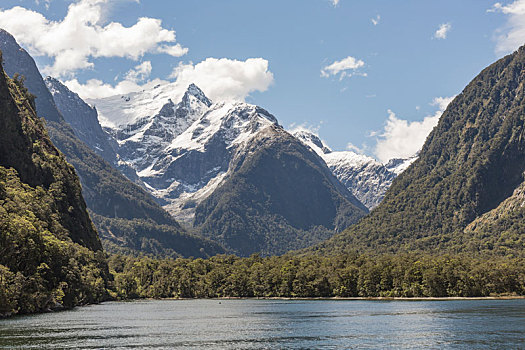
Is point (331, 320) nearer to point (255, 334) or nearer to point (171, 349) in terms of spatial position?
point (255, 334)

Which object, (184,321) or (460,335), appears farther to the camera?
(184,321)

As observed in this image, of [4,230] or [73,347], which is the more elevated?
[4,230]

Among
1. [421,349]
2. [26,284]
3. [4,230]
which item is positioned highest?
[4,230]

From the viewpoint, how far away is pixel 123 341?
137375 millimetres

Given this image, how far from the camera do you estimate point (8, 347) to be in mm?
116938

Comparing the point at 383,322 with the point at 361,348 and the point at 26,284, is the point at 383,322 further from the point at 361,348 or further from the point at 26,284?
the point at 26,284

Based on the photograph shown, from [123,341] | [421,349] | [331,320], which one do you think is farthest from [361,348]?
[331,320]

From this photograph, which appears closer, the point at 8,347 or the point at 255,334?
the point at 8,347

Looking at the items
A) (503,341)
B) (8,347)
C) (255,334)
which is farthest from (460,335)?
(8,347)

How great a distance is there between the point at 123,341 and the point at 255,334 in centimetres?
3423

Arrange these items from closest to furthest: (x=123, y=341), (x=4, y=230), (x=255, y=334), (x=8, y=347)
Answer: (x=8, y=347)
(x=123, y=341)
(x=255, y=334)
(x=4, y=230)

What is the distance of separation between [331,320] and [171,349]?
7470 cm

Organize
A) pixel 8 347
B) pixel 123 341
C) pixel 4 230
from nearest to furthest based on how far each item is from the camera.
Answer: pixel 8 347 < pixel 123 341 < pixel 4 230

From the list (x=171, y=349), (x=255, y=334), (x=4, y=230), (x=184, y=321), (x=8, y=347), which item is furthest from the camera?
(x=184, y=321)
